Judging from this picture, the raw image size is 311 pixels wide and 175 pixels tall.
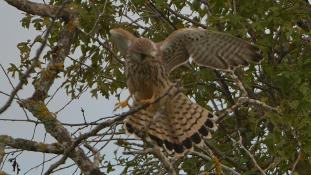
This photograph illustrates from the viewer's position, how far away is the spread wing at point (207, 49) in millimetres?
6316

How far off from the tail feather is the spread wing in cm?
57

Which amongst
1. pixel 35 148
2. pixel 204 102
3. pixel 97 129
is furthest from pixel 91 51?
pixel 97 129

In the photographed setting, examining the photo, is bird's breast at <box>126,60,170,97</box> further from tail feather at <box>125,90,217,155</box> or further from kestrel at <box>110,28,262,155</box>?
tail feather at <box>125,90,217,155</box>

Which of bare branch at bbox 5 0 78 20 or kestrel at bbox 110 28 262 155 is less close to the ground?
bare branch at bbox 5 0 78 20

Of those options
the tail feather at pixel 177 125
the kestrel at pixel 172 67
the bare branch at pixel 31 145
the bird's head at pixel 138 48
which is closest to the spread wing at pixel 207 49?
the kestrel at pixel 172 67

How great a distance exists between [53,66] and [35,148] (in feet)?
1.90

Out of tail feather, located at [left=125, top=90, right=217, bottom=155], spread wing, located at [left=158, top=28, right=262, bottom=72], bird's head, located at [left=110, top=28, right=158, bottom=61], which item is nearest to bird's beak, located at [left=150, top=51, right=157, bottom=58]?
bird's head, located at [left=110, top=28, right=158, bottom=61]

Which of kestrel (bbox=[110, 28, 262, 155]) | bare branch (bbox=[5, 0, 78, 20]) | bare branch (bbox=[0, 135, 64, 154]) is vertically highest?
bare branch (bbox=[5, 0, 78, 20])

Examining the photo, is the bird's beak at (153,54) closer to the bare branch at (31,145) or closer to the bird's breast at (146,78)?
the bird's breast at (146,78)

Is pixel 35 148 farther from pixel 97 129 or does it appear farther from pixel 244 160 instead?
pixel 244 160

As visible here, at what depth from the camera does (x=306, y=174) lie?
267 inches

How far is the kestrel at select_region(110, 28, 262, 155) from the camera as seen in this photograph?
560cm

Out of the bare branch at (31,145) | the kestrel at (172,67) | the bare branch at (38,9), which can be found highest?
the bare branch at (38,9)

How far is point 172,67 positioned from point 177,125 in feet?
2.86
